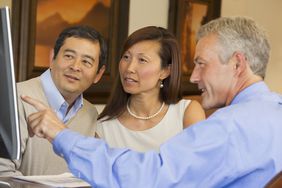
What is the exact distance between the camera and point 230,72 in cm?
171

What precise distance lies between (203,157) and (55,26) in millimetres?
2581

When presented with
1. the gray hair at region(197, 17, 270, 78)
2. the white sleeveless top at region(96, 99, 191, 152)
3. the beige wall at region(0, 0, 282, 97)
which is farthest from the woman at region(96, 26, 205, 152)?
the beige wall at region(0, 0, 282, 97)

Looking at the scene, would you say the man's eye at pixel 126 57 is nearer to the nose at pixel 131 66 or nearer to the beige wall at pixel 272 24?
the nose at pixel 131 66

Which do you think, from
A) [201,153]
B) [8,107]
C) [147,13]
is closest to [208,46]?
[201,153]

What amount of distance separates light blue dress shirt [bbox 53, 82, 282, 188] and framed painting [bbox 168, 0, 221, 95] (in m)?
3.36

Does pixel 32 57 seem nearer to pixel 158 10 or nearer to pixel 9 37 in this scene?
pixel 158 10

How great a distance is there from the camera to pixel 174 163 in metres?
1.45

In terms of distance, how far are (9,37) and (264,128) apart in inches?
28.9

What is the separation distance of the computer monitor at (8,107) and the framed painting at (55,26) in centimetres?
224

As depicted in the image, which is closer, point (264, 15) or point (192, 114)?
point (192, 114)

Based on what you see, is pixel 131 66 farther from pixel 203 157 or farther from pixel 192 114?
pixel 203 157

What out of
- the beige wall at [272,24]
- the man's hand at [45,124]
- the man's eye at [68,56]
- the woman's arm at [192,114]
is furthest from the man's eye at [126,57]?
the beige wall at [272,24]

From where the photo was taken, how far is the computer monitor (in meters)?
1.31

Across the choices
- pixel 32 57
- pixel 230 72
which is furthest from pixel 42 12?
pixel 230 72
